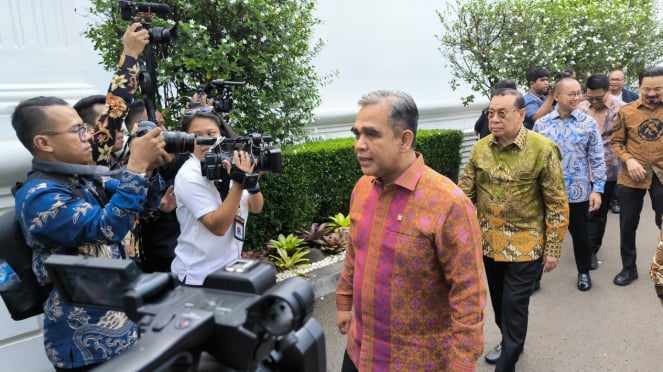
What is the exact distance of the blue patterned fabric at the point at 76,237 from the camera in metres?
1.75

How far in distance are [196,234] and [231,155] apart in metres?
0.47

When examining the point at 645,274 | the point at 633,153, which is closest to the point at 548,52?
the point at 633,153

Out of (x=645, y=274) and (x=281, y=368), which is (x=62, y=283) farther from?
(x=645, y=274)

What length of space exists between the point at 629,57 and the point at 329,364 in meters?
11.2

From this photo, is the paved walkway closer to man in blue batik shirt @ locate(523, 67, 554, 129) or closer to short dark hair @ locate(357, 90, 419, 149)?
man in blue batik shirt @ locate(523, 67, 554, 129)

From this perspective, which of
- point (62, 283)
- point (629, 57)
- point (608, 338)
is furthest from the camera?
point (629, 57)

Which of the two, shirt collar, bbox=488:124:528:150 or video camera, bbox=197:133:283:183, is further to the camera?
shirt collar, bbox=488:124:528:150

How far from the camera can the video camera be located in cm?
234

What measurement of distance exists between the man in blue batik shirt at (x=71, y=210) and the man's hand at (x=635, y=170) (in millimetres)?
4266

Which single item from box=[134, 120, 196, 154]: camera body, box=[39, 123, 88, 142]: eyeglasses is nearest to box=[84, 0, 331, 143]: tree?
box=[134, 120, 196, 154]: camera body

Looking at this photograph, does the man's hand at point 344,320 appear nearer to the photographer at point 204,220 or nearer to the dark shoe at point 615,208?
the photographer at point 204,220

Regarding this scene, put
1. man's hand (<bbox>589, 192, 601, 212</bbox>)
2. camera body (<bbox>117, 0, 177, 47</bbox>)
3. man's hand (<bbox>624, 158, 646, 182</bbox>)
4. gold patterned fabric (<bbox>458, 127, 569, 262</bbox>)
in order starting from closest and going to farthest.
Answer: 1. camera body (<bbox>117, 0, 177, 47</bbox>)
2. gold patterned fabric (<bbox>458, 127, 569, 262</bbox>)
3. man's hand (<bbox>589, 192, 601, 212</bbox>)
4. man's hand (<bbox>624, 158, 646, 182</bbox>)

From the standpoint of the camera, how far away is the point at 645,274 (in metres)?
4.75

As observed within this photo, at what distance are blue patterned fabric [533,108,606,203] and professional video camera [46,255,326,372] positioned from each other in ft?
13.1
